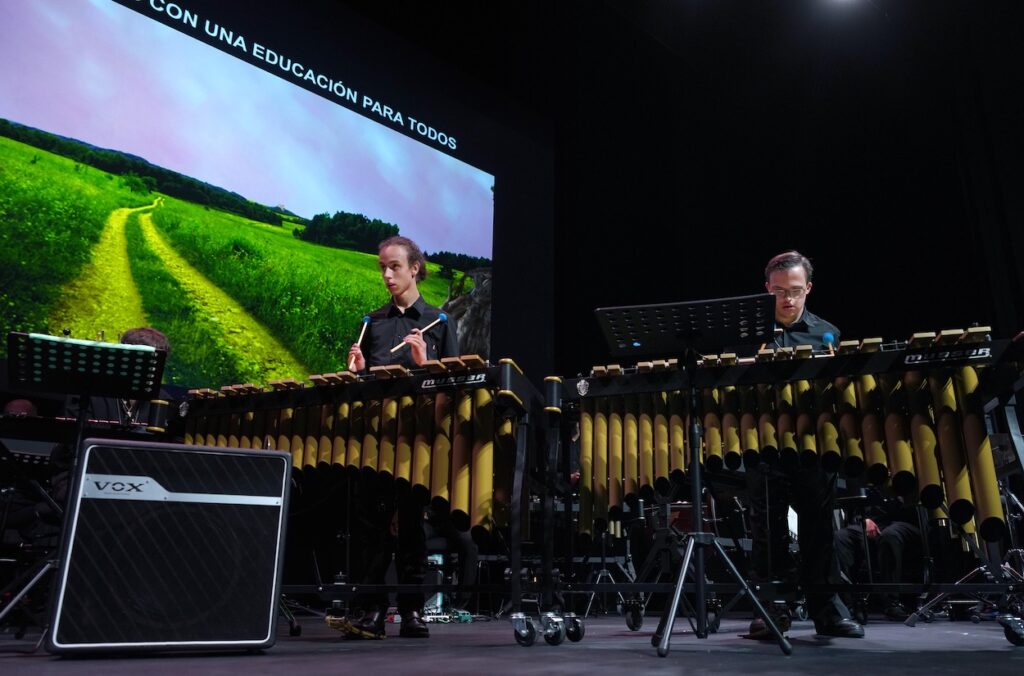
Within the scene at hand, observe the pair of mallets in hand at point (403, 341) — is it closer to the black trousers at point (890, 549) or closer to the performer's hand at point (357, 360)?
the performer's hand at point (357, 360)

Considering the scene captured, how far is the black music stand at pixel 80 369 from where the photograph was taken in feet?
8.76

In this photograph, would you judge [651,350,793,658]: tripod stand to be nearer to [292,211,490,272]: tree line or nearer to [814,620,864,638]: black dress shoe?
[814,620,864,638]: black dress shoe

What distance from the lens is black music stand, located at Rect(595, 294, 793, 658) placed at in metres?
2.58

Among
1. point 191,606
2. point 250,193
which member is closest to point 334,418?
point 191,606

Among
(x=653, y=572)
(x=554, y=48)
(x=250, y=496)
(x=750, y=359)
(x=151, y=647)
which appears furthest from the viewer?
(x=554, y=48)

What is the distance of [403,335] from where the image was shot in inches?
151

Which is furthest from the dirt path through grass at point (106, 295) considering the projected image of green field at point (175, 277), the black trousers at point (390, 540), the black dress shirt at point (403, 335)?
the black trousers at point (390, 540)

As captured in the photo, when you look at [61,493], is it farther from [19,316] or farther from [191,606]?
[191,606]

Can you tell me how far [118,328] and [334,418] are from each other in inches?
103

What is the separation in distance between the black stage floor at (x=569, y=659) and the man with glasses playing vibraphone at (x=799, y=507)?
0.15m

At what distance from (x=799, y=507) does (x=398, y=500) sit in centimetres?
167

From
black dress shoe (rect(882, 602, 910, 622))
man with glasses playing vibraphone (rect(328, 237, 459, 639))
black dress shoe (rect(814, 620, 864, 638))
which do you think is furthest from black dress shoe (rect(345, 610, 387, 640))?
black dress shoe (rect(882, 602, 910, 622))

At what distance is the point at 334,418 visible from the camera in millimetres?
3193

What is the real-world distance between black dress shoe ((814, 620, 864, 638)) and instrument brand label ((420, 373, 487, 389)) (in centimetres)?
172
